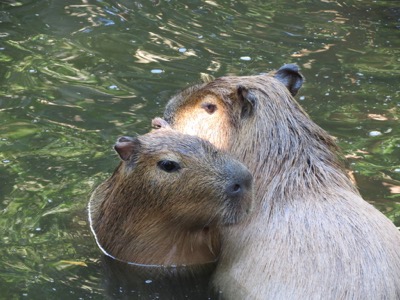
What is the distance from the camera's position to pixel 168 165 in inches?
250

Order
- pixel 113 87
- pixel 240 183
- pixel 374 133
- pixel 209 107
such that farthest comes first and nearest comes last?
pixel 113 87 → pixel 374 133 → pixel 209 107 → pixel 240 183

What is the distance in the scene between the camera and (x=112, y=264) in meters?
6.66

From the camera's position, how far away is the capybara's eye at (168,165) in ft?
20.8

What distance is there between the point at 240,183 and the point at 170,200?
52 centimetres

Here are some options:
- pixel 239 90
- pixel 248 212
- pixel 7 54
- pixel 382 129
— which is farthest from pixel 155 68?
pixel 248 212

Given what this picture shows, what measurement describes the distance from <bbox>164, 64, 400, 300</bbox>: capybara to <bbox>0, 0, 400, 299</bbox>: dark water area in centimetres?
73

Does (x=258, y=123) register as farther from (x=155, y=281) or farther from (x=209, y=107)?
(x=155, y=281)

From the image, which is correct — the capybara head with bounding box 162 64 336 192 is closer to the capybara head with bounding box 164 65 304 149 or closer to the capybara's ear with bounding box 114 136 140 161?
the capybara head with bounding box 164 65 304 149

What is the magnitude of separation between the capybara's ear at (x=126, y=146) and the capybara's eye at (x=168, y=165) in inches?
8.2

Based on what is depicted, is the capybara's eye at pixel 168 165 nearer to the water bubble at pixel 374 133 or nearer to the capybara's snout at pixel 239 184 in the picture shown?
the capybara's snout at pixel 239 184

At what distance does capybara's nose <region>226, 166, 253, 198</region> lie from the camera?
6.12m

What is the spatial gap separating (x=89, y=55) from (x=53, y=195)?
3.04 m

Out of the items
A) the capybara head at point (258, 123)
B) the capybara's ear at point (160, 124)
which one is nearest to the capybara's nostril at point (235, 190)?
the capybara head at point (258, 123)

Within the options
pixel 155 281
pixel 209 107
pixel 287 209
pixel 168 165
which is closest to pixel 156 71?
pixel 209 107
